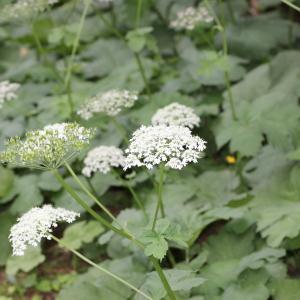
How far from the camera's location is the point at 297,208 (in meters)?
3.57

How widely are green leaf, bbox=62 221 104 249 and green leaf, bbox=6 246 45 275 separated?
24 cm

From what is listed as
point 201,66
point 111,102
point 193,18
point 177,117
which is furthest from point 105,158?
point 201,66

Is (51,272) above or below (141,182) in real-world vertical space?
below

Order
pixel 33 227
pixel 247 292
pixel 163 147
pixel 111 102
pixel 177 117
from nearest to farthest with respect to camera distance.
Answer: pixel 163 147, pixel 33 227, pixel 247 292, pixel 177 117, pixel 111 102

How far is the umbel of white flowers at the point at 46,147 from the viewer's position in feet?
8.27

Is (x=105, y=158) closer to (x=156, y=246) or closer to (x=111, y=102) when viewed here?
(x=111, y=102)

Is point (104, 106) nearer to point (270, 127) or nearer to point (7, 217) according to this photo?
point (270, 127)

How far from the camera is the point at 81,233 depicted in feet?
14.0

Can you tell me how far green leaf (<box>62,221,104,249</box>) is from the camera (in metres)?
4.20

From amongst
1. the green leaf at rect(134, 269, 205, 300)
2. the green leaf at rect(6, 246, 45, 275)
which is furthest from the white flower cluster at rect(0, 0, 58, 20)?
the green leaf at rect(134, 269, 205, 300)

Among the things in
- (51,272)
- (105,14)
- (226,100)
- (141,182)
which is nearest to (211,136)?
(226,100)

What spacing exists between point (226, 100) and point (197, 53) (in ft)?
3.04

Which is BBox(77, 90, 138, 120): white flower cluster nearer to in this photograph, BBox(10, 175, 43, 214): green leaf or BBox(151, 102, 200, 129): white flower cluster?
BBox(151, 102, 200, 129): white flower cluster

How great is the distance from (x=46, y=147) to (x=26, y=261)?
78.3 inches
